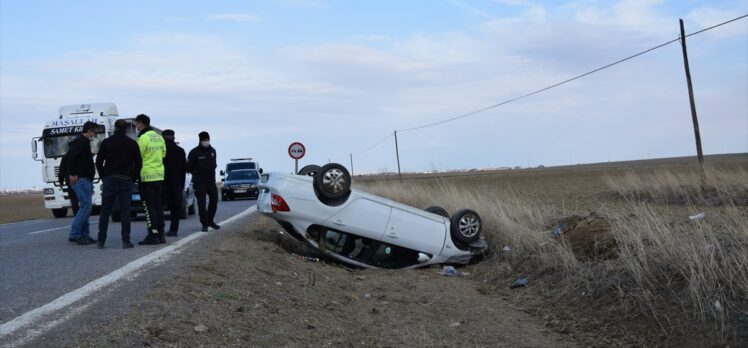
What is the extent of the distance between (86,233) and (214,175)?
2441 mm

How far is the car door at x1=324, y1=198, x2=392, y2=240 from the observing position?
10.8 metres

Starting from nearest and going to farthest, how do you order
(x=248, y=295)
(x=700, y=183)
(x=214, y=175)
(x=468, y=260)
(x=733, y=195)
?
(x=248, y=295) → (x=468, y=260) → (x=214, y=175) → (x=733, y=195) → (x=700, y=183)

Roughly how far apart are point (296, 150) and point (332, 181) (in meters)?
16.9

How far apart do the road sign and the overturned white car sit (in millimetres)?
15775

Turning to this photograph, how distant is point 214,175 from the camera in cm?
1319

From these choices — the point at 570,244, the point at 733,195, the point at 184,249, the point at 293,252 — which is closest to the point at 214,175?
the point at 293,252

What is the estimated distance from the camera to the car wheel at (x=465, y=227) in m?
11.8

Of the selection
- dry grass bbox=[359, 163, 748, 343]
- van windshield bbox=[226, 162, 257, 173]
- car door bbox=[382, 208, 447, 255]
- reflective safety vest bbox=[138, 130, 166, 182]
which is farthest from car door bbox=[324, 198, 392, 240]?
van windshield bbox=[226, 162, 257, 173]

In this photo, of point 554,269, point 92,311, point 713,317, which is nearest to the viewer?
point 92,311

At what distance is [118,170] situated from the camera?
10539 millimetres

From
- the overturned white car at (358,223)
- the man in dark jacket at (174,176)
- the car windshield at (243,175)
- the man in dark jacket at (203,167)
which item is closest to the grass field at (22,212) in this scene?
the car windshield at (243,175)

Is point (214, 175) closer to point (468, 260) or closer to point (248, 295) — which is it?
point (468, 260)

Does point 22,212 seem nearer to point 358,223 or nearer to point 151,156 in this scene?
point 151,156

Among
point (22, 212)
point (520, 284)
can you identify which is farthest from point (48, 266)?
point (22, 212)
